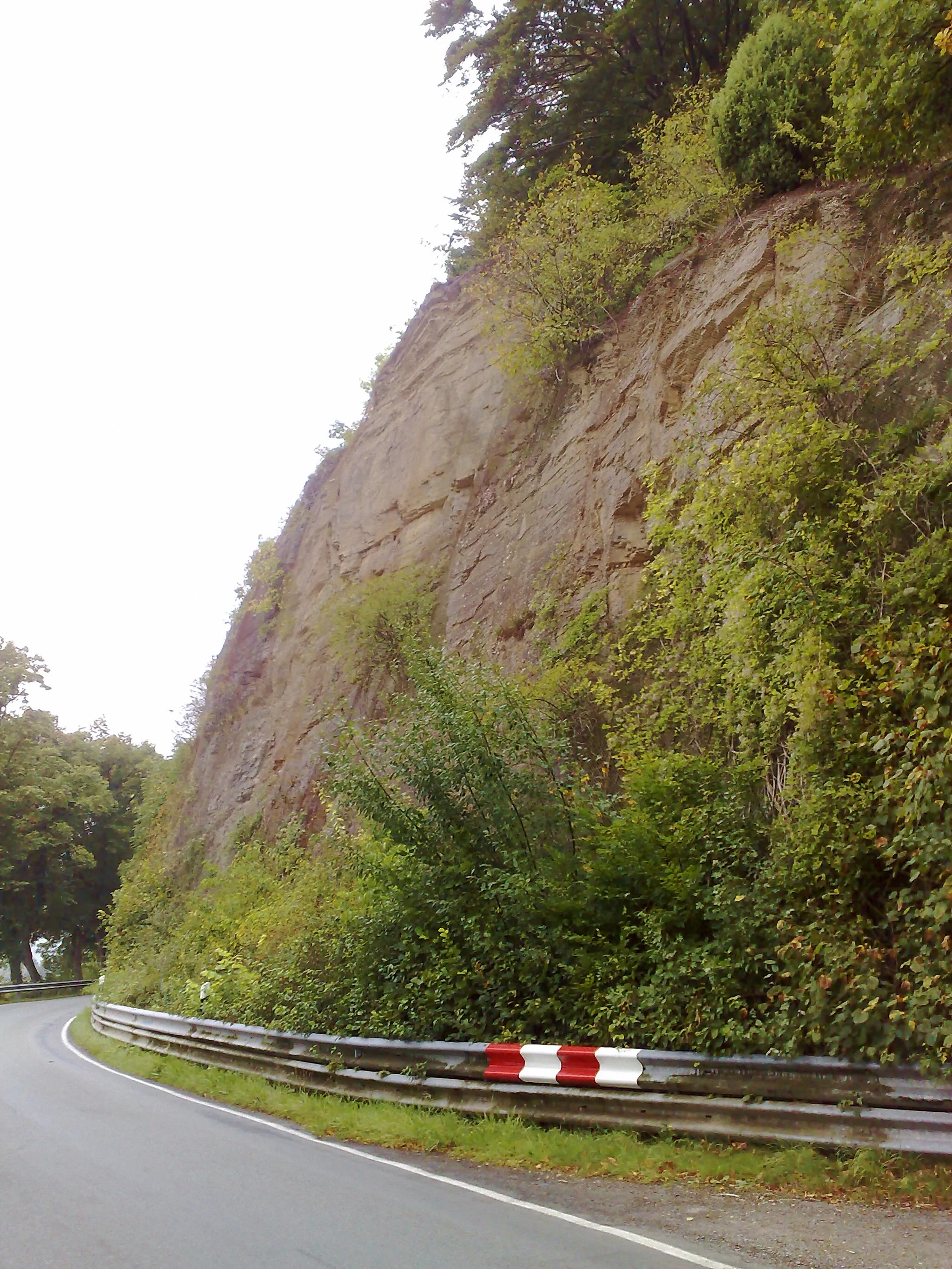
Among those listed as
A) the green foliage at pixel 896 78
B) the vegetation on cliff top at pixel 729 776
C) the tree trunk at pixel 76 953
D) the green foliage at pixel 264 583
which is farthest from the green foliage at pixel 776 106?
the tree trunk at pixel 76 953

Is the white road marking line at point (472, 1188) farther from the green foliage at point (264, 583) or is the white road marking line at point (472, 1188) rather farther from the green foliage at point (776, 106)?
the green foliage at point (264, 583)

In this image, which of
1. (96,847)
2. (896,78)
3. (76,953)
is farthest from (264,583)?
(76,953)

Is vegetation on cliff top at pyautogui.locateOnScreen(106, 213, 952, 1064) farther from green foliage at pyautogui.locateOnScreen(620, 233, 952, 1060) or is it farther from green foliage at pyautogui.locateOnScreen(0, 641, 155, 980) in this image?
green foliage at pyautogui.locateOnScreen(0, 641, 155, 980)

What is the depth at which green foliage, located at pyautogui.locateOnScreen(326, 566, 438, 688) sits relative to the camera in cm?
1959

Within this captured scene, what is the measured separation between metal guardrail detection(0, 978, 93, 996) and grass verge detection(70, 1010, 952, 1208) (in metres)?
33.3

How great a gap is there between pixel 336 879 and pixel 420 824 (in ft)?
18.6

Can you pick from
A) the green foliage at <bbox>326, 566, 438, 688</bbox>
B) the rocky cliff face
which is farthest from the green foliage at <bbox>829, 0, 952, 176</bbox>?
the green foliage at <bbox>326, 566, 438, 688</bbox>

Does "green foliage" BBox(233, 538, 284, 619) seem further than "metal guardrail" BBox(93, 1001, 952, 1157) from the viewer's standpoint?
Yes

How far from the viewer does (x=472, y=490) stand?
20.7 m

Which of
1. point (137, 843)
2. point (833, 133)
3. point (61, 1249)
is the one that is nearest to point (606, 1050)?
point (61, 1249)

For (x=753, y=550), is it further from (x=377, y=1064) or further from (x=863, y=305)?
(x=377, y=1064)

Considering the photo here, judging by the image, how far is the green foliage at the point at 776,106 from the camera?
13.2 meters

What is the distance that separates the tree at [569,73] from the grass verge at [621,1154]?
1635 cm

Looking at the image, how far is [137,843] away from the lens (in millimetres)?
35688
